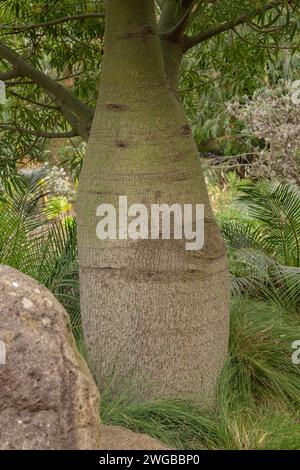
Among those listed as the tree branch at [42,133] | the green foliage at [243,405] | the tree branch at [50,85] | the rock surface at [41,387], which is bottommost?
the green foliage at [243,405]

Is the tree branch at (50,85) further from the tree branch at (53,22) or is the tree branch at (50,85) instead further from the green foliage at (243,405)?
the green foliage at (243,405)

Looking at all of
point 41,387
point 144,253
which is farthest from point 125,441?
point 144,253

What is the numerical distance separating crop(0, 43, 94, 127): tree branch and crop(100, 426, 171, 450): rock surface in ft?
6.21

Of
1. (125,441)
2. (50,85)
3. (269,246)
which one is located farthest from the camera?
(269,246)

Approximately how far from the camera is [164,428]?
9.80 feet

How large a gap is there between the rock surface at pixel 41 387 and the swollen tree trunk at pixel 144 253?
1.10 meters

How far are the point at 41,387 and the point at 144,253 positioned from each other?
1234 millimetres

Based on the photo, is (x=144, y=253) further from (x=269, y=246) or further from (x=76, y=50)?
(x=269, y=246)

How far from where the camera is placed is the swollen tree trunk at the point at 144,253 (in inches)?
126

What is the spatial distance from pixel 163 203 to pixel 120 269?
1.16 feet

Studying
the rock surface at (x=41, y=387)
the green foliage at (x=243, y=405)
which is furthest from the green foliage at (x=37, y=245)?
the rock surface at (x=41, y=387)

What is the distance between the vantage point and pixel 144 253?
3.18 m

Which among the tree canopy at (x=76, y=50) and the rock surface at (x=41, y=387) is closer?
the rock surface at (x=41, y=387)

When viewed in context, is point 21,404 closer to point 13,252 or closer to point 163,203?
point 163,203
